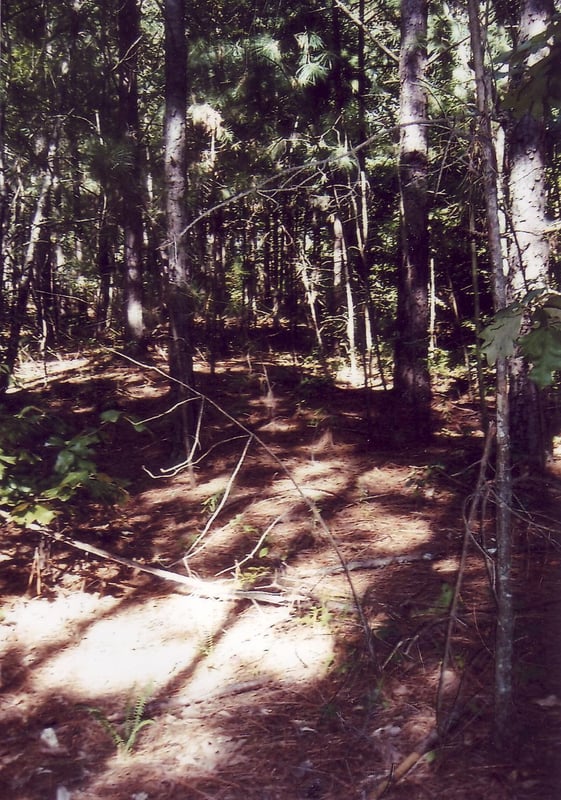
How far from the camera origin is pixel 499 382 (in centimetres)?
263

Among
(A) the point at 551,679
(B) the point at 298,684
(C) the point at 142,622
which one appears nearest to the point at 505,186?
(A) the point at 551,679

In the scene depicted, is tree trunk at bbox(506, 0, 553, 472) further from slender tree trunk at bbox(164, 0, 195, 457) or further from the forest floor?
slender tree trunk at bbox(164, 0, 195, 457)

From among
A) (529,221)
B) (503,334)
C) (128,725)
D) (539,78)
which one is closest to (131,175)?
(529,221)

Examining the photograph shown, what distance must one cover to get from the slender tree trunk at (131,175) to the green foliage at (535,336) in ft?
30.7

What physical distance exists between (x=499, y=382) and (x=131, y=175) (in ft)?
31.1

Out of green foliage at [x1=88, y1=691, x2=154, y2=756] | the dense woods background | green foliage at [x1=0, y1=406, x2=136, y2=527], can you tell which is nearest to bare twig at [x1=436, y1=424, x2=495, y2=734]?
the dense woods background

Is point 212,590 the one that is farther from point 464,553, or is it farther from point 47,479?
point 464,553

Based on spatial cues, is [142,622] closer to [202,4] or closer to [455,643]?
[455,643]

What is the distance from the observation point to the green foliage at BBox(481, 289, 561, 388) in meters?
2.07

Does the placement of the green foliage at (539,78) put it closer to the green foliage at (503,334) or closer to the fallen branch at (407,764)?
the green foliage at (503,334)

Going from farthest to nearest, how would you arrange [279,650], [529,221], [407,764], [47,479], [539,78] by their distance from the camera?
[529,221]
[47,479]
[279,650]
[539,78]
[407,764]

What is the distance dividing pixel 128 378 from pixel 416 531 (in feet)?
28.1

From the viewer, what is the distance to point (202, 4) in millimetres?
11805

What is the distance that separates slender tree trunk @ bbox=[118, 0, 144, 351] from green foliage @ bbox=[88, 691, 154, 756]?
29.1 feet
